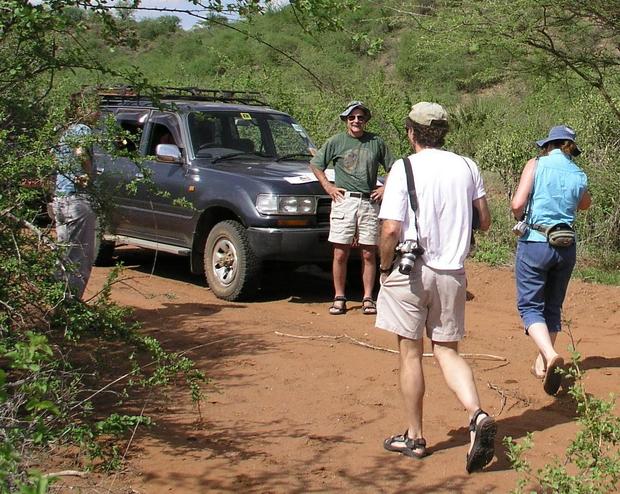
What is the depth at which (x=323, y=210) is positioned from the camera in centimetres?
940

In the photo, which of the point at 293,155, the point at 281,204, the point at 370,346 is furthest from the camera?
the point at 293,155

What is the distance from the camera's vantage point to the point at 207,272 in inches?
384

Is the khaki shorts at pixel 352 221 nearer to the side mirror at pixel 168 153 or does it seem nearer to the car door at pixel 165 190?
the car door at pixel 165 190

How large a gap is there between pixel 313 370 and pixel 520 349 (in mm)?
1774

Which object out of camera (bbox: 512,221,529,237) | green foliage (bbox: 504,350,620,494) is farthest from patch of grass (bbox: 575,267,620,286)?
green foliage (bbox: 504,350,620,494)

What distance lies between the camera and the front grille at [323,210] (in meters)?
9.36

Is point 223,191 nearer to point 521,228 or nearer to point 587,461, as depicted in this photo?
point 521,228

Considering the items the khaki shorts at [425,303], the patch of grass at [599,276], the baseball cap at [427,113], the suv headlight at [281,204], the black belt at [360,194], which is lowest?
the patch of grass at [599,276]

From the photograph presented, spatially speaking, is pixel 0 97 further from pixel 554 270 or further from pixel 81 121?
pixel 554 270

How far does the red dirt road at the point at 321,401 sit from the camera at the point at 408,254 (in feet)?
3.40

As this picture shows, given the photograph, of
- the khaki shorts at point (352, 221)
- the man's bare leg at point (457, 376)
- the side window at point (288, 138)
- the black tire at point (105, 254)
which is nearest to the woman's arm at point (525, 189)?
the man's bare leg at point (457, 376)

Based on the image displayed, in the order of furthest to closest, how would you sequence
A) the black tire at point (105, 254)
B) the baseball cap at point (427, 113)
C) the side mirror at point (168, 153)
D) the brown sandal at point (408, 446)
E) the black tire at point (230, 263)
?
1. the black tire at point (105, 254)
2. the side mirror at point (168, 153)
3. the black tire at point (230, 263)
4. the brown sandal at point (408, 446)
5. the baseball cap at point (427, 113)

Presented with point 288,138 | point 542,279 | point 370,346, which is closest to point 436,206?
point 542,279

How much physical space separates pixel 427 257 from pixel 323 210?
422 centimetres
